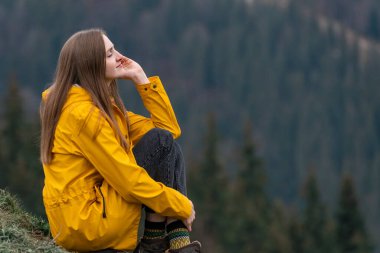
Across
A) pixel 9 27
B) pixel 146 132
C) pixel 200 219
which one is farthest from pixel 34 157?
pixel 9 27

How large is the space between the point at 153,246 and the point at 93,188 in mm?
713

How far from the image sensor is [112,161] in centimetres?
626

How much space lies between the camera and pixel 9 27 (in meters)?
174

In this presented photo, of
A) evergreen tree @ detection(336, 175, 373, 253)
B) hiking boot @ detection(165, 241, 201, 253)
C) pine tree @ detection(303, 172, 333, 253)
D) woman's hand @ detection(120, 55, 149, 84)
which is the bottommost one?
pine tree @ detection(303, 172, 333, 253)

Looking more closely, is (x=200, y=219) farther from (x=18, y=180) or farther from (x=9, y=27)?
(x=9, y=27)

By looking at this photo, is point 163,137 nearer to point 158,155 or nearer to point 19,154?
point 158,155

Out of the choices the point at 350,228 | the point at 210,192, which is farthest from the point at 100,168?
the point at 210,192

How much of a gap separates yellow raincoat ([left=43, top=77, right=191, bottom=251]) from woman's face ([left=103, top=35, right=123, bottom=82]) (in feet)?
0.97

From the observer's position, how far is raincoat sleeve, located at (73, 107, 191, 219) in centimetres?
627

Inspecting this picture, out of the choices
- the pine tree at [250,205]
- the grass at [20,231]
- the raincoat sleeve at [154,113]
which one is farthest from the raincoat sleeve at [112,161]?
the pine tree at [250,205]

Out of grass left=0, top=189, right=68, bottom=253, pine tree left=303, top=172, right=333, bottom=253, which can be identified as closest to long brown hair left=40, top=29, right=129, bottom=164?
grass left=0, top=189, right=68, bottom=253

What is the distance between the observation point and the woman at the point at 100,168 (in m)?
6.29

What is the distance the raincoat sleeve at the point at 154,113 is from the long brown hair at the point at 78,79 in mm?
546

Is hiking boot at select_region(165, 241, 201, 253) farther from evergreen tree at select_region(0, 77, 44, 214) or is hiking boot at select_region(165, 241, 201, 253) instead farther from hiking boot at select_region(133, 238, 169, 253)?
evergreen tree at select_region(0, 77, 44, 214)
